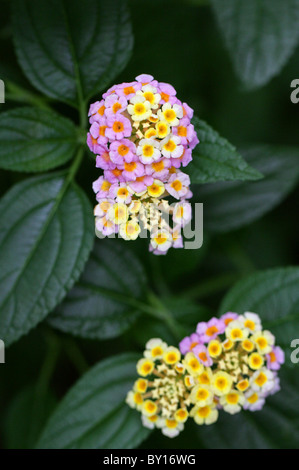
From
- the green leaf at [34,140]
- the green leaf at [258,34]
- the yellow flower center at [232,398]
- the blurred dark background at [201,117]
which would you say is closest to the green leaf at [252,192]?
the blurred dark background at [201,117]

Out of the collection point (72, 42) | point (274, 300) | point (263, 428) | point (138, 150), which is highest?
point (72, 42)

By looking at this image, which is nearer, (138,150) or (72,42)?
(138,150)

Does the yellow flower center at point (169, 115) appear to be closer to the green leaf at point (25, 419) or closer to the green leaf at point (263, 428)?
the green leaf at point (263, 428)

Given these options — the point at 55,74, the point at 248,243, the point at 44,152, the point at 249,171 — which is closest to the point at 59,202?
the point at 44,152

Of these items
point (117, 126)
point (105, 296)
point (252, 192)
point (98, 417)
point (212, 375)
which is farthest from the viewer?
point (252, 192)

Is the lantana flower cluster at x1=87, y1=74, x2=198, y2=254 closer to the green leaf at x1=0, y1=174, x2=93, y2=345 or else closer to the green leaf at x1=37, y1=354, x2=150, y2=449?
the green leaf at x1=0, y1=174, x2=93, y2=345

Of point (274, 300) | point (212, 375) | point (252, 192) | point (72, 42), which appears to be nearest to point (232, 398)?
→ point (212, 375)

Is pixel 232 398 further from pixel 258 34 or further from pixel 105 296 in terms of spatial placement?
pixel 258 34
